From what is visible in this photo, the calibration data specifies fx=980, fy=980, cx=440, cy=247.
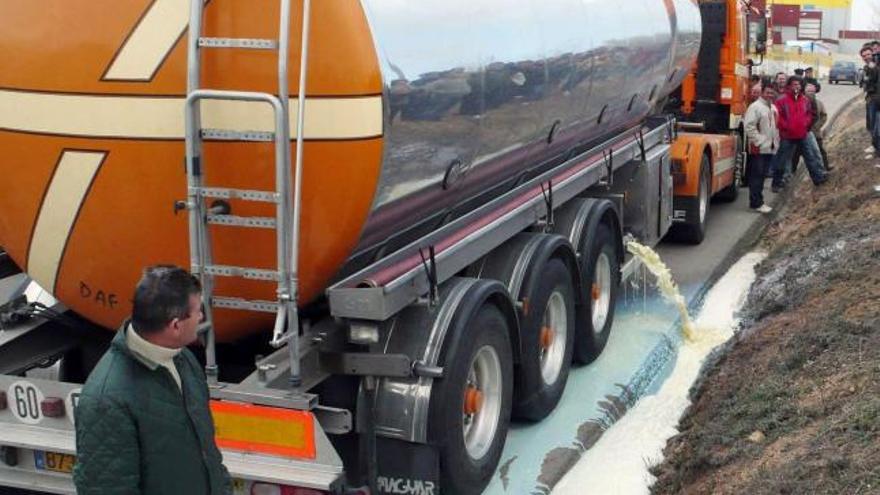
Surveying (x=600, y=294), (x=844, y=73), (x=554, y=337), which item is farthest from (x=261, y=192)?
(x=844, y=73)

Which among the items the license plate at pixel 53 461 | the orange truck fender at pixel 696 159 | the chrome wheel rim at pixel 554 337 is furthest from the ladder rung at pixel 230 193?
the orange truck fender at pixel 696 159

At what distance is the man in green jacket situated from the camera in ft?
8.40

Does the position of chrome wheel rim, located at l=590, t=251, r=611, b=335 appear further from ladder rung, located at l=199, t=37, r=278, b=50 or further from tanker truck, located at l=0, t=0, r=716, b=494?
ladder rung, located at l=199, t=37, r=278, b=50

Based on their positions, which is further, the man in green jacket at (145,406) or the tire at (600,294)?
the tire at (600,294)

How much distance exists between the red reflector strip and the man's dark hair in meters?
1.01

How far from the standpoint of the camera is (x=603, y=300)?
6.93 meters

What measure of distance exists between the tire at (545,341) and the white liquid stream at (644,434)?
1.34 feet

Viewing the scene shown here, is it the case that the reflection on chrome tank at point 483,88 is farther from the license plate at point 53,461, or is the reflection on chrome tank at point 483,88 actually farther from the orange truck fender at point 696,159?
the orange truck fender at point 696,159

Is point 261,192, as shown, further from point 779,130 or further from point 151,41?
point 779,130

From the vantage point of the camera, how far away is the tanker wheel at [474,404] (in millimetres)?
4086

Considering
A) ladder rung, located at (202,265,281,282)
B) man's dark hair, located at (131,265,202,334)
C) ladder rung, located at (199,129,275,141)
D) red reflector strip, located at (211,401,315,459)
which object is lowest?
red reflector strip, located at (211,401,315,459)

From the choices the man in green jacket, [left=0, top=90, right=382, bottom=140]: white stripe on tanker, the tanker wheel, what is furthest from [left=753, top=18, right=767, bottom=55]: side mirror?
the man in green jacket

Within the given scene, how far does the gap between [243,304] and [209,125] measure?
0.67m

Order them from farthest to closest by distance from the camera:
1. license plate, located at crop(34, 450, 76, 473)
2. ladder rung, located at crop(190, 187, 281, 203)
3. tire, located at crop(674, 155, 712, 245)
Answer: tire, located at crop(674, 155, 712, 245) → license plate, located at crop(34, 450, 76, 473) → ladder rung, located at crop(190, 187, 281, 203)
